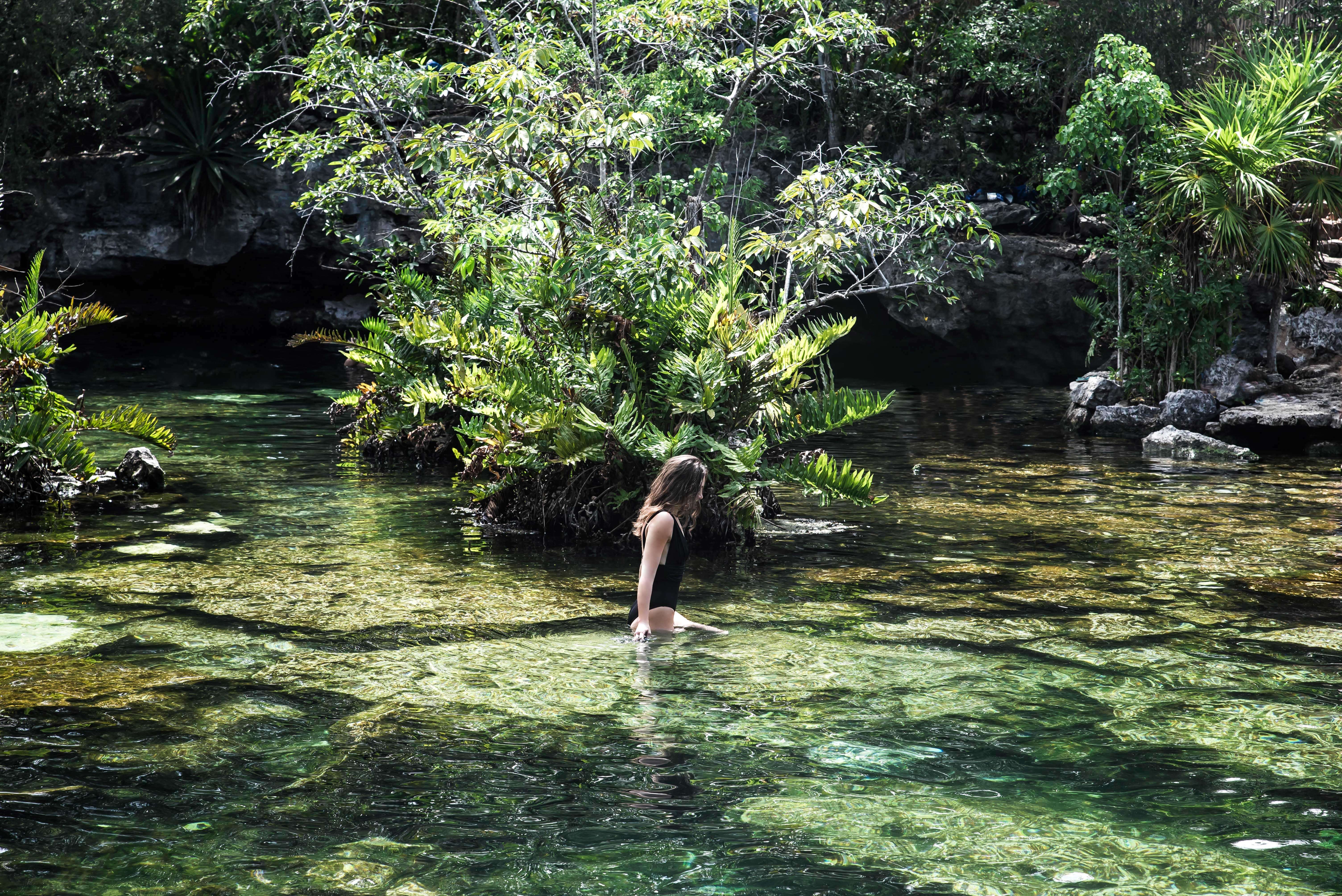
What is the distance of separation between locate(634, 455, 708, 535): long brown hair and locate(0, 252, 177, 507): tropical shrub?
4.78m

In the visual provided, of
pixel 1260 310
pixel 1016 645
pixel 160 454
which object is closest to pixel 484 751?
pixel 1016 645

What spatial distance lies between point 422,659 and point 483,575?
190 cm

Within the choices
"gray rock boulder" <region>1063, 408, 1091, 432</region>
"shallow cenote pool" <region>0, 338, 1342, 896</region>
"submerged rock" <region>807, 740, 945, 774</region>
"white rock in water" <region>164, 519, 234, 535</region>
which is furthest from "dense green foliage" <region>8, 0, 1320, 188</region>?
"submerged rock" <region>807, 740, 945, 774</region>

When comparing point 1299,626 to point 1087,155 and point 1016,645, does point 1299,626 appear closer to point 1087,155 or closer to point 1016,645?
point 1016,645

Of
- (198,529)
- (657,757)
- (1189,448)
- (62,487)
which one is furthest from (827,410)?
(1189,448)

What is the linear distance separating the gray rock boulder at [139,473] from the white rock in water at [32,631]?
14.2 feet

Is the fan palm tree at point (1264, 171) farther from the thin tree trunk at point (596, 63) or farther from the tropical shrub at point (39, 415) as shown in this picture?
the tropical shrub at point (39, 415)

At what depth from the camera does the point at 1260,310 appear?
58.9ft

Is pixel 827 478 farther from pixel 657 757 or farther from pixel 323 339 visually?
pixel 323 339

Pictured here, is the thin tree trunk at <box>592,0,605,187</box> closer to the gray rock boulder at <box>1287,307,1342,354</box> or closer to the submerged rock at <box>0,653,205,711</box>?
the submerged rock at <box>0,653,205,711</box>

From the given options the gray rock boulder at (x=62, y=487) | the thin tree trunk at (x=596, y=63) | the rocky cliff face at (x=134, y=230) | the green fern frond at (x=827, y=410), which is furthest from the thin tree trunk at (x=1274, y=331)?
the rocky cliff face at (x=134, y=230)

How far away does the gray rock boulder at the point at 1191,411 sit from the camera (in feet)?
50.0

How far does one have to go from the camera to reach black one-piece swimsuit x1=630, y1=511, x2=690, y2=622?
6051 mm

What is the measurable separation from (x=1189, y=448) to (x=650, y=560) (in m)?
10.1
